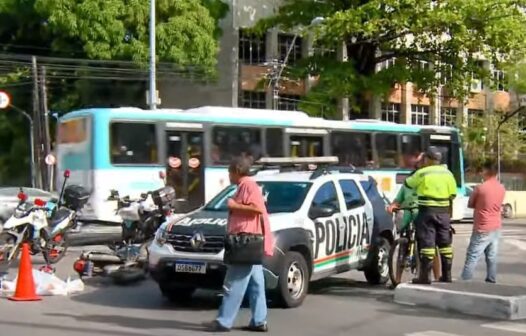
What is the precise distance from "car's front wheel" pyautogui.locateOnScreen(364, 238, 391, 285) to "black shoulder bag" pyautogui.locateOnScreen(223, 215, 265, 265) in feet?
13.7

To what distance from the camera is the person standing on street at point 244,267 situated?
852 cm

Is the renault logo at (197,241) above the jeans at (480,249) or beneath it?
above

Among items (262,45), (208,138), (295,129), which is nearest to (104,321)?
(208,138)

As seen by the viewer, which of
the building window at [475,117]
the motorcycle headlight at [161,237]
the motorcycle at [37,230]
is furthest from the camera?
the building window at [475,117]

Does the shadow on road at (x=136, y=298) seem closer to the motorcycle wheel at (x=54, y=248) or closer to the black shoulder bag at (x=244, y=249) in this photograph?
the motorcycle wheel at (x=54, y=248)

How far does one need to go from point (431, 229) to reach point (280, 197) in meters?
2.08

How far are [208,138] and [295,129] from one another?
2.88 meters

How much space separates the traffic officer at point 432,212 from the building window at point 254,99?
33.3 meters

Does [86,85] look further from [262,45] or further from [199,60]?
[262,45]

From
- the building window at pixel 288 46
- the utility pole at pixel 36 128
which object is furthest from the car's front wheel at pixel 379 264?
the building window at pixel 288 46

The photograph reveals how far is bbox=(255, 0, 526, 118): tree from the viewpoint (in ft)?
104

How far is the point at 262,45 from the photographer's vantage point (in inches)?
1768

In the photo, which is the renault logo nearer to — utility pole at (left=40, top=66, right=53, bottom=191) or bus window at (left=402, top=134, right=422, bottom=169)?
bus window at (left=402, top=134, right=422, bottom=169)

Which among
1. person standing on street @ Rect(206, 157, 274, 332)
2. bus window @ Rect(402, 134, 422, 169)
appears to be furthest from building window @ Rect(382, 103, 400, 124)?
person standing on street @ Rect(206, 157, 274, 332)
